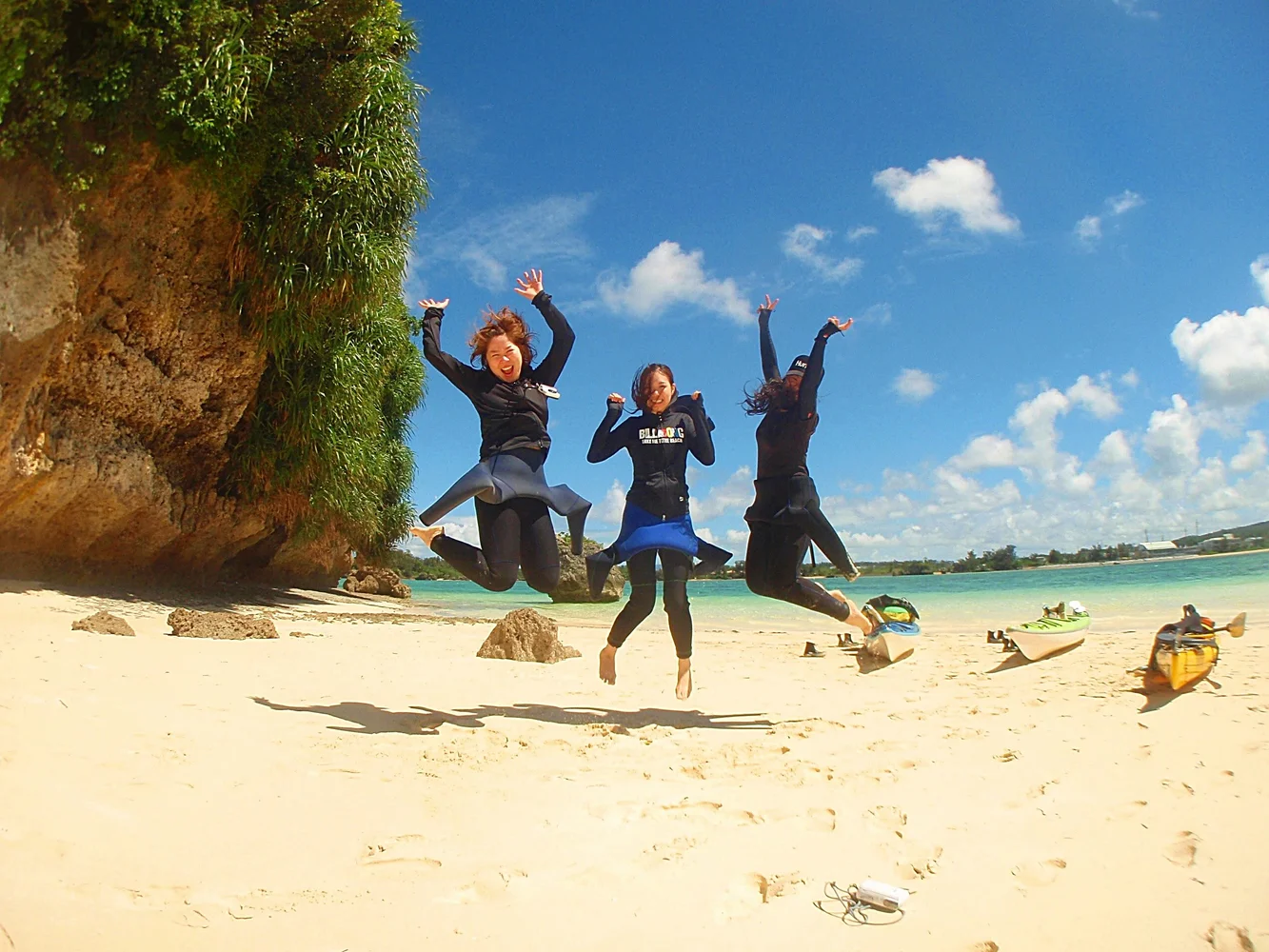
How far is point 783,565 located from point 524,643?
11.7 feet

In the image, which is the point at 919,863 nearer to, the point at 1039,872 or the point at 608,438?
the point at 1039,872

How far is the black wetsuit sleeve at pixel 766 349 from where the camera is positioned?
568 centimetres

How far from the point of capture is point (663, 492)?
523cm

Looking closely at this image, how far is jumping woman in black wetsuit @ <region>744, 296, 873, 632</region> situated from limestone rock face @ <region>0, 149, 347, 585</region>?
793 centimetres

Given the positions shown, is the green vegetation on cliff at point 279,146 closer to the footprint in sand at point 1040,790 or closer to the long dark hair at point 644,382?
the long dark hair at point 644,382

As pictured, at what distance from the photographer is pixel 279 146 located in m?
10.3

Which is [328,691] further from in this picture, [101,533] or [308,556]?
[308,556]

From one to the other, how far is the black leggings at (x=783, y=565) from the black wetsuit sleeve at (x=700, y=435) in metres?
0.63

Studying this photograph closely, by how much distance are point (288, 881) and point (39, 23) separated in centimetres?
963

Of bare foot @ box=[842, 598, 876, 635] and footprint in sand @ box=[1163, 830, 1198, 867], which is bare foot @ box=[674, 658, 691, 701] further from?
footprint in sand @ box=[1163, 830, 1198, 867]

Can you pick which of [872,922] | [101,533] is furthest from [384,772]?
[101,533]

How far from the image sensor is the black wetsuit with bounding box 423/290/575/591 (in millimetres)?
4812

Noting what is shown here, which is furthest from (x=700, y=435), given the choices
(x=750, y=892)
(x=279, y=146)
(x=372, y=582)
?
(x=372, y=582)

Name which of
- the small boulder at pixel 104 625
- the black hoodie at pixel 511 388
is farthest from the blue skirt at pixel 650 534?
the small boulder at pixel 104 625
